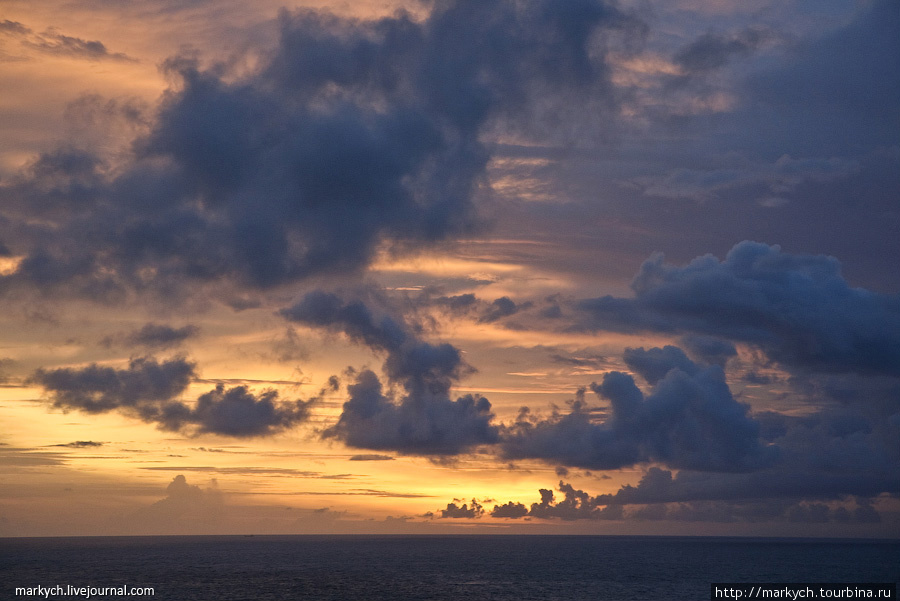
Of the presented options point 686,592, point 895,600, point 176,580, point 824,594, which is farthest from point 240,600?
point 895,600

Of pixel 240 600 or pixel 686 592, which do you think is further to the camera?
pixel 686 592

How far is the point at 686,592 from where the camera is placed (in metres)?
182

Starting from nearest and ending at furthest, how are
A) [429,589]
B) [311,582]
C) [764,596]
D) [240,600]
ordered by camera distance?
[240,600], [764,596], [429,589], [311,582]

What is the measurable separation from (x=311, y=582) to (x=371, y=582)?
15.0m

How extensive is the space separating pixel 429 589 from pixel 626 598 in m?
44.6

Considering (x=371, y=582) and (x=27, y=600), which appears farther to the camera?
(x=371, y=582)

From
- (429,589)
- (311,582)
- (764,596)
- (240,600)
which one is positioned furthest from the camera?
(311,582)

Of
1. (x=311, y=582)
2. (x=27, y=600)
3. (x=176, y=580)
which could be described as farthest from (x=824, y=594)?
(x=27, y=600)

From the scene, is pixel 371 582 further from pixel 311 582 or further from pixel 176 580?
pixel 176 580

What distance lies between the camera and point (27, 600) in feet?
505

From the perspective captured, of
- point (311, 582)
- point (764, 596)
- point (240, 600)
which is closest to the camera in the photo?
point (240, 600)

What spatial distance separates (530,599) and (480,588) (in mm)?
27787

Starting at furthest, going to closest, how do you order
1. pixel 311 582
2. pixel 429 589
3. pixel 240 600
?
pixel 311 582
pixel 429 589
pixel 240 600

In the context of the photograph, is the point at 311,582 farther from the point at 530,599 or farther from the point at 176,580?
the point at 530,599
